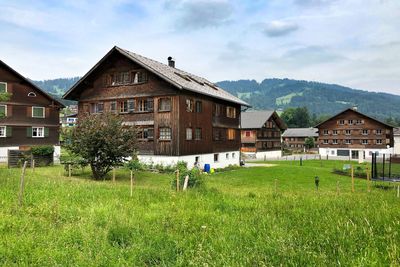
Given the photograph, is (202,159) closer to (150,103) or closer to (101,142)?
(150,103)

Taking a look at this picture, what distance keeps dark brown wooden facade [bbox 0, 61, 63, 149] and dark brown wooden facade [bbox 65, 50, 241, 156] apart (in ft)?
30.8

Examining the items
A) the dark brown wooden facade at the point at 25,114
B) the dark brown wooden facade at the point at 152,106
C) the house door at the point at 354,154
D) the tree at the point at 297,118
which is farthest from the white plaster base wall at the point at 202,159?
the tree at the point at 297,118

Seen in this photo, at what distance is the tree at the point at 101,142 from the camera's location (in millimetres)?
23438

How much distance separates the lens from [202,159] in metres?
35.5

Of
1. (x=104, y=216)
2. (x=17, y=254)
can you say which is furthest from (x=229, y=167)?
(x=17, y=254)

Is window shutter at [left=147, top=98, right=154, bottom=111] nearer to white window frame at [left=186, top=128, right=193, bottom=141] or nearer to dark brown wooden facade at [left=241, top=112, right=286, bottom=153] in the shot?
white window frame at [left=186, top=128, right=193, bottom=141]

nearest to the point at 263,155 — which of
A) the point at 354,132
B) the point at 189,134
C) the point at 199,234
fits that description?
the point at 354,132

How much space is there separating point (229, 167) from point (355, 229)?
35359mm

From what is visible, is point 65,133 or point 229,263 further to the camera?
point 65,133

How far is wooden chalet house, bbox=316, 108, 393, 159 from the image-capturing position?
76.2 metres

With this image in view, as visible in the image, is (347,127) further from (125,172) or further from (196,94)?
(125,172)

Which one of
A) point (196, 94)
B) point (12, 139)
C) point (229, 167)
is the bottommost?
point (229, 167)

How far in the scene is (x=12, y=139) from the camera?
41.5 m

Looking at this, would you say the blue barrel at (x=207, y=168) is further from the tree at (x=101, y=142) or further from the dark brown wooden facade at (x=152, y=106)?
the tree at (x=101, y=142)
